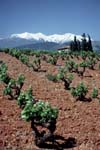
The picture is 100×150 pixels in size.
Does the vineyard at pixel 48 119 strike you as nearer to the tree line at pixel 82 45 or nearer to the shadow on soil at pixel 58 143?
the shadow on soil at pixel 58 143

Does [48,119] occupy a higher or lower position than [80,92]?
higher

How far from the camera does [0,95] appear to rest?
844 inches

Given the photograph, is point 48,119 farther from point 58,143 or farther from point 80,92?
point 80,92

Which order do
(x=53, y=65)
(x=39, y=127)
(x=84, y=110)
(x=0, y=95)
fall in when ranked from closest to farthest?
(x=39, y=127) → (x=84, y=110) → (x=0, y=95) → (x=53, y=65)

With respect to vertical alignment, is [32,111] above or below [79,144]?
above

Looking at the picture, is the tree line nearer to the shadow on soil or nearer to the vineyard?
the vineyard

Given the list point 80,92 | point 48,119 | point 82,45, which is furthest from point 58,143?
point 82,45

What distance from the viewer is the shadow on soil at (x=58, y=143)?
47.2ft

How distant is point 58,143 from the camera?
14.8 m

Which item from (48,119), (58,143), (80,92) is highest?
(48,119)

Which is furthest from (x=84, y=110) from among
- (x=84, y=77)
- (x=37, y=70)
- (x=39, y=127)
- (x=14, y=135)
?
(x=37, y=70)

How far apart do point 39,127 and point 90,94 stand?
8.83m

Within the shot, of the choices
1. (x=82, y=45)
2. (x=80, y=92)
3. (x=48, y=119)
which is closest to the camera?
(x=48, y=119)

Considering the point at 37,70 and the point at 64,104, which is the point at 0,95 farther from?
the point at 37,70
